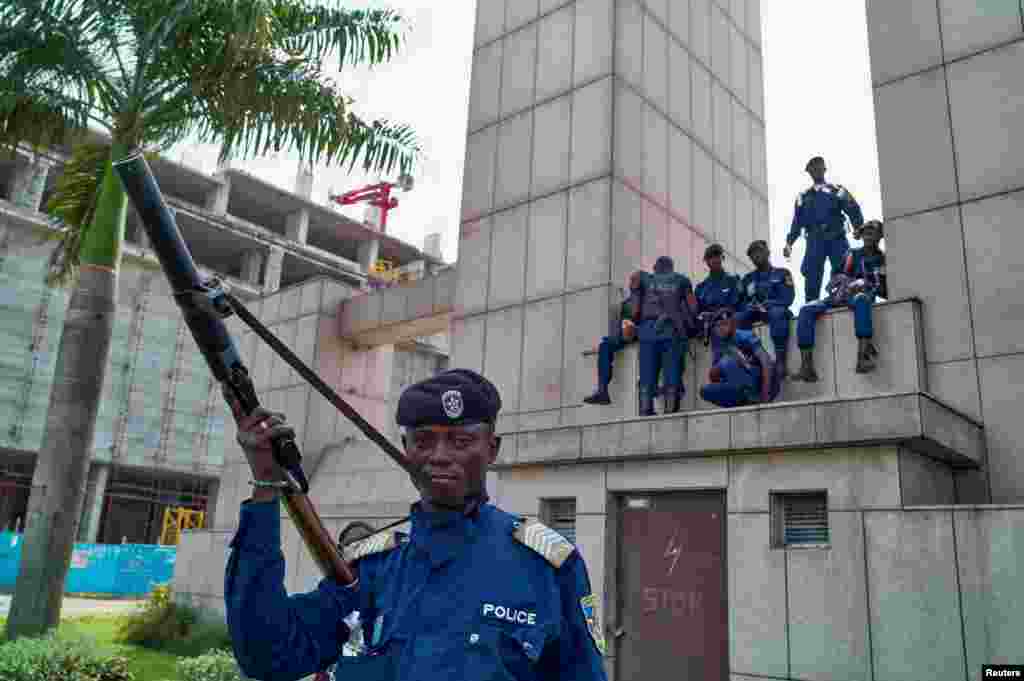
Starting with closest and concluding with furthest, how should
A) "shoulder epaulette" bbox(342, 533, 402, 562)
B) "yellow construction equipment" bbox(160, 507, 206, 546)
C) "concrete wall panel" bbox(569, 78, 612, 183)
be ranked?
"shoulder epaulette" bbox(342, 533, 402, 562), "concrete wall panel" bbox(569, 78, 612, 183), "yellow construction equipment" bbox(160, 507, 206, 546)

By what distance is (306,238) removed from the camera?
52281 millimetres

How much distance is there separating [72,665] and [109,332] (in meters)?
3.89

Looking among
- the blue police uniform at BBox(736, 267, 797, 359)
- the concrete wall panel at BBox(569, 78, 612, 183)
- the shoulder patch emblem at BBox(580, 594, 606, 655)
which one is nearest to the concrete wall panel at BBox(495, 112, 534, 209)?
the concrete wall panel at BBox(569, 78, 612, 183)

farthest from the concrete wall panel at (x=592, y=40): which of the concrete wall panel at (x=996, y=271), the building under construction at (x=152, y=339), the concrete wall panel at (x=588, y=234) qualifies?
the building under construction at (x=152, y=339)

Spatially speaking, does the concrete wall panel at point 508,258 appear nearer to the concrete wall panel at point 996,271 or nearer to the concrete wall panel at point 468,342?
the concrete wall panel at point 468,342

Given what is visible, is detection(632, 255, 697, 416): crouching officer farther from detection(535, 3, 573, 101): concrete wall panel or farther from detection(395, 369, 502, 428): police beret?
detection(395, 369, 502, 428): police beret

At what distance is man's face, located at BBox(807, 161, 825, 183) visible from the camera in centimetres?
1145

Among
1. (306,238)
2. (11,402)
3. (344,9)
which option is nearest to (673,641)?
(344,9)

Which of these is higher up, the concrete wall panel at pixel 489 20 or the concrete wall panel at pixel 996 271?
the concrete wall panel at pixel 489 20

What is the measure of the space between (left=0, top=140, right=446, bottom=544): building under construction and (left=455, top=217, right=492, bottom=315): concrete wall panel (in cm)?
1897

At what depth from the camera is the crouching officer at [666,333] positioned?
36.2 feet

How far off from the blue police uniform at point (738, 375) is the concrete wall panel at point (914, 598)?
2701 millimetres

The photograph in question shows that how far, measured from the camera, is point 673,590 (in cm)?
879

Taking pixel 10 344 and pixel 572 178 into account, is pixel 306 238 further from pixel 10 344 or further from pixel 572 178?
pixel 572 178
